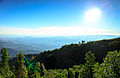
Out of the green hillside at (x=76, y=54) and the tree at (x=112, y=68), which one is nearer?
the tree at (x=112, y=68)

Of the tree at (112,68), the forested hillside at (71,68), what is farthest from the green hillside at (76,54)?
the tree at (112,68)

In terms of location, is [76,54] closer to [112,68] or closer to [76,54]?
[76,54]

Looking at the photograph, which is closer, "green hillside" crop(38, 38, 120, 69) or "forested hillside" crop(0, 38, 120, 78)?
"forested hillside" crop(0, 38, 120, 78)

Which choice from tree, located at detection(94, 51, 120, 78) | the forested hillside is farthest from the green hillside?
tree, located at detection(94, 51, 120, 78)

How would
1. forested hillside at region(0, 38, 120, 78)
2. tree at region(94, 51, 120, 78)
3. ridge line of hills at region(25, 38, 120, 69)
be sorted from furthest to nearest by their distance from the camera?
ridge line of hills at region(25, 38, 120, 69)
forested hillside at region(0, 38, 120, 78)
tree at region(94, 51, 120, 78)

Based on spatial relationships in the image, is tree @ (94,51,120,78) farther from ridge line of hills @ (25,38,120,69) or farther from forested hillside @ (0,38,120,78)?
ridge line of hills @ (25,38,120,69)

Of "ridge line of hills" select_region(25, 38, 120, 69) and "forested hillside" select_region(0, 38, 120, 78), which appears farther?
"ridge line of hills" select_region(25, 38, 120, 69)

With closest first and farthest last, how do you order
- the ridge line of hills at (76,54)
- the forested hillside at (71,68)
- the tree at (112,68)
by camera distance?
the tree at (112,68)
the forested hillside at (71,68)
the ridge line of hills at (76,54)

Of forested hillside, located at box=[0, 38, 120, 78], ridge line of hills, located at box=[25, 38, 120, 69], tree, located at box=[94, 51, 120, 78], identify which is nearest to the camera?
tree, located at box=[94, 51, 120, 78]

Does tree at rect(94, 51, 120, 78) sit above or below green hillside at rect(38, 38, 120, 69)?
above

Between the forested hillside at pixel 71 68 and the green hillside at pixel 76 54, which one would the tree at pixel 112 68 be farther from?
the green hillside at pixel 76 54

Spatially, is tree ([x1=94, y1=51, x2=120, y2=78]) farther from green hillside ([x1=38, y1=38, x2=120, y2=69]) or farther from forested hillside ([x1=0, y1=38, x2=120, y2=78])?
green hillside ([x1=38, y1=38, x2=120, y2=69])

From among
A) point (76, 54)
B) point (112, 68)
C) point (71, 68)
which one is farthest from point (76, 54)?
point (112, 68)

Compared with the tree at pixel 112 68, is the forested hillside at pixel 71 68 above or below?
below
